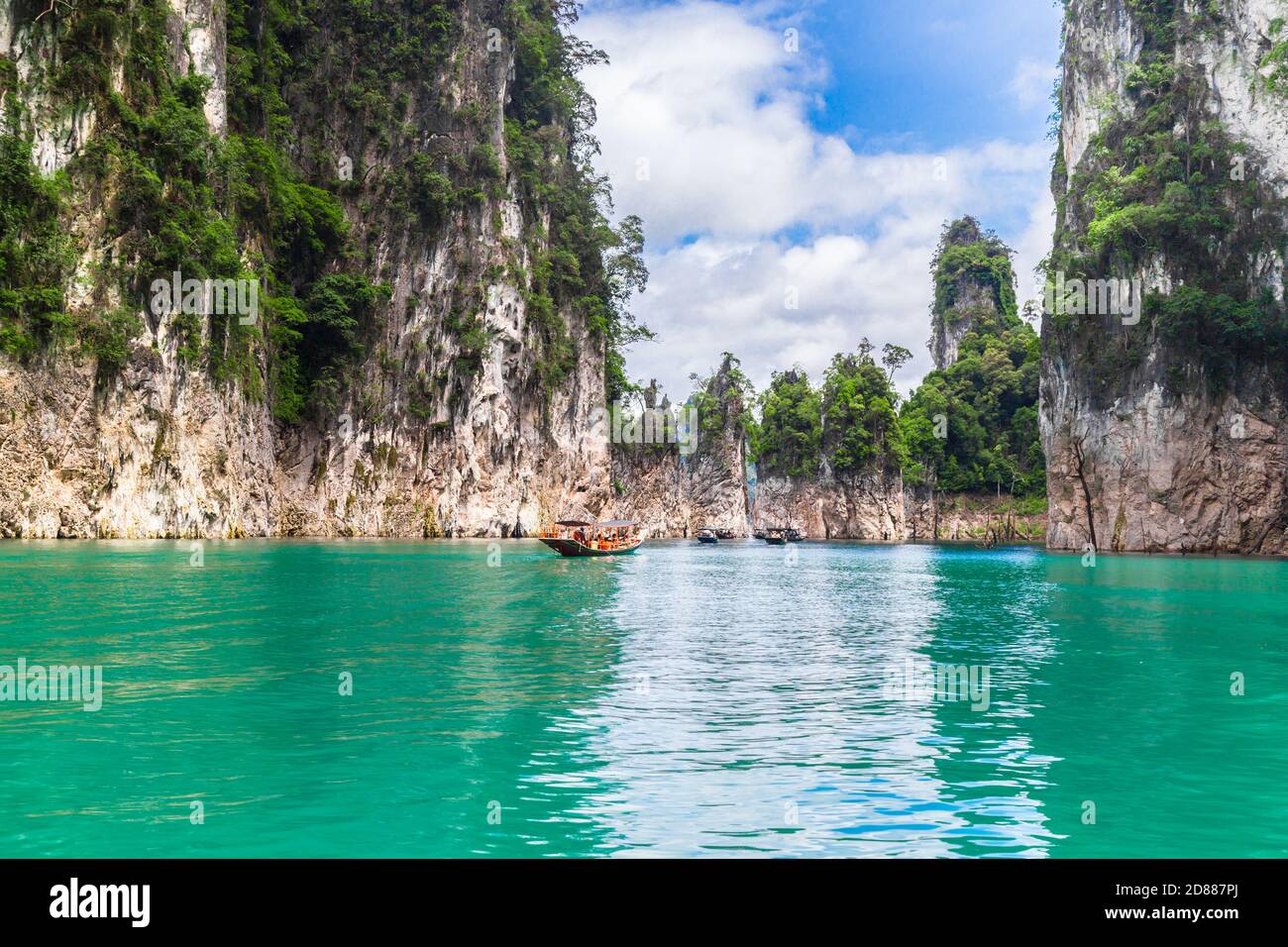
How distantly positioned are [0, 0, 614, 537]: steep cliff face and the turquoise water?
15.6 meters

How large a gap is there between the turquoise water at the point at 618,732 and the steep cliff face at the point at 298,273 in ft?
51.2

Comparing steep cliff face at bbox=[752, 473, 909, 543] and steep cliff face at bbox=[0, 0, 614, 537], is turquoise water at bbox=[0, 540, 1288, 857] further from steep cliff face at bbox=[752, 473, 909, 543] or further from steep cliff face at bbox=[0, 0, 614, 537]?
steep cliff face at bbox=[752, 473, 909, 543]

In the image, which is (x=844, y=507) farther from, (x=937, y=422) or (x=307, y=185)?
(x=307, y=185)

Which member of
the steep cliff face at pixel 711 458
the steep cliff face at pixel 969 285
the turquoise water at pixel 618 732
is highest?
the steep cliff face at pixel 969 285

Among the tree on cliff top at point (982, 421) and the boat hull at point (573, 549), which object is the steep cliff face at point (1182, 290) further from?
the tree on cliff top at point (982, 421)

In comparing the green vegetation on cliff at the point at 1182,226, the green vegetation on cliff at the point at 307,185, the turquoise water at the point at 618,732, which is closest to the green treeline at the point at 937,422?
the green vegetation on cliff at the point at 307,185

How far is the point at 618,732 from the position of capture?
1048 centimetres

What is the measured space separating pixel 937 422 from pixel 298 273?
7148 centimetres

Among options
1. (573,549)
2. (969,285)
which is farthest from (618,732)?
(969,285)

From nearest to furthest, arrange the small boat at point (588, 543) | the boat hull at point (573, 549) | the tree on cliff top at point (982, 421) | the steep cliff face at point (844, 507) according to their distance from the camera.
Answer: the boat hull at point (573, 549) < the small boat at point (588, 543) < the tree on cliff top at point (982, 421) < the steep cliff face at point (844, 507)

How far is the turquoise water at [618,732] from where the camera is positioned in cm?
732

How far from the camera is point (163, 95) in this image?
39656 mm
